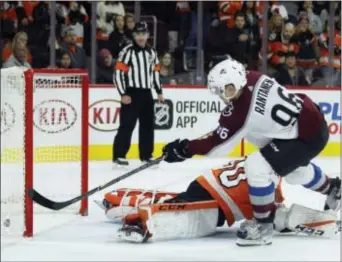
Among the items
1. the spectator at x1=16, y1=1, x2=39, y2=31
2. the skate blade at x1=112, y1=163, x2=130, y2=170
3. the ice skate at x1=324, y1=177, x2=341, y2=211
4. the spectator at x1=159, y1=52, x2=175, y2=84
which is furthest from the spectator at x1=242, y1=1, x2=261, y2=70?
the ice skate at x1=324, y1=177, x2=341, y2=211

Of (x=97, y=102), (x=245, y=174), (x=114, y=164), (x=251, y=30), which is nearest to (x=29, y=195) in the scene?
(x=245, y=174)

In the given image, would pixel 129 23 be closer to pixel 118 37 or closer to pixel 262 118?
pixel 118 37

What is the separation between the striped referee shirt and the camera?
6980 millimetres

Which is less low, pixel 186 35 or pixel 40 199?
pixel 186 35

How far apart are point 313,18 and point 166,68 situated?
172cm

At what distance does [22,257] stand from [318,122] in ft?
4.34

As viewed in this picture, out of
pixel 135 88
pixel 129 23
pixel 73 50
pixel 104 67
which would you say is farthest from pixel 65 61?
pixel 135 88

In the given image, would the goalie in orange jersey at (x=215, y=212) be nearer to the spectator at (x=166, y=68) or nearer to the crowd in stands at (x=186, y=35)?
the crowd in stands at (x=186, y=35)

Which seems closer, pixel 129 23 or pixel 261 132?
pixel 261 132

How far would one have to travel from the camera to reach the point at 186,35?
8.77 metres

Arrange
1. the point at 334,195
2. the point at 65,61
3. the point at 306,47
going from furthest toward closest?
the point at 306,47, the point at 65,61, the point at 334,195

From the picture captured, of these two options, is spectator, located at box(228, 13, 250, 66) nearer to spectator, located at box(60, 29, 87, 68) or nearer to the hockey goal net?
spectator, located at box(60, 29, 87, 68)

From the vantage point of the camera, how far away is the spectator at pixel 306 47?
902 centimetres

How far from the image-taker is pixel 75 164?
4910 millimetres
